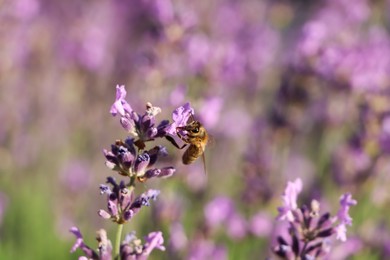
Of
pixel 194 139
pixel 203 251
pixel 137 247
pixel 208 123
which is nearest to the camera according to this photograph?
pixel 137 247

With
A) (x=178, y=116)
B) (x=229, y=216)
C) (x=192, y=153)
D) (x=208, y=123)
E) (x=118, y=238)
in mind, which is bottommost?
(x=118, y=238)

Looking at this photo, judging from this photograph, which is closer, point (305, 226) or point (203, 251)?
point (305, 226)

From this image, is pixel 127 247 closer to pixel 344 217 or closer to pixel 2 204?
pixel 344 217

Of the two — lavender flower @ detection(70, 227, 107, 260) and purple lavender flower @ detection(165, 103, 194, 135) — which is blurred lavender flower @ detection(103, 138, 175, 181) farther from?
lavender flower @ detection(70, 227, 107, 260)

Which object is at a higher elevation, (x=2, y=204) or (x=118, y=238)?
(x=2, y=204)

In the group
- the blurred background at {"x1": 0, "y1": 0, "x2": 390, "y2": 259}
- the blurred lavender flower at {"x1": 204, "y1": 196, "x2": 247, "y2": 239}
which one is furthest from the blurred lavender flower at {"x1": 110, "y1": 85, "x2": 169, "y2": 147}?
the blurred lavender flower at {"x1": 204, "y1": 196, "x2": 247, "y2": 239}

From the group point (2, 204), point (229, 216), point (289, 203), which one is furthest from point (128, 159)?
point (2, 204)

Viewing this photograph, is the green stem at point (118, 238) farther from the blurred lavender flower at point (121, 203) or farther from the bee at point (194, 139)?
the bee at point (194, 139)
